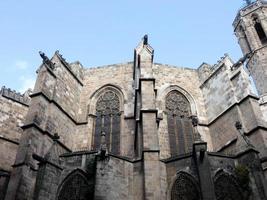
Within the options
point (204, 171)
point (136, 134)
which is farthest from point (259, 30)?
point (204, 171)

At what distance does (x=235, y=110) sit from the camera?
12.8 m

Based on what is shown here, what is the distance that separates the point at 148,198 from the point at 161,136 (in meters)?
4.21

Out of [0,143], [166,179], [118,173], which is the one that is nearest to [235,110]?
[166,179]

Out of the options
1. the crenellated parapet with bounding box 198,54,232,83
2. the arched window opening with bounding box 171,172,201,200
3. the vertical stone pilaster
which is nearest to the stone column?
the arched window opening with bounding box 171,172,201,200

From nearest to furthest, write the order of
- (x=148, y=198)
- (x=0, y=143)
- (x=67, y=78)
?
(x=148, y=198)
(x=0, y=143)
(x=67, y=78)

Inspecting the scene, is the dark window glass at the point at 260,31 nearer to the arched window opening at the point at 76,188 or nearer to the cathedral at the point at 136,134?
the cathedral at the point at 136,134

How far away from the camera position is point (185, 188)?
32.4 ft

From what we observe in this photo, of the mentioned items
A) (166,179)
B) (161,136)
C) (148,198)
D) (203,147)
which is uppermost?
(161,136)

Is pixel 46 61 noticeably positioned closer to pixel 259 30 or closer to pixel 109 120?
pixel 109 120

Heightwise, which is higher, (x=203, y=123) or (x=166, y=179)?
(x=203, y=123)

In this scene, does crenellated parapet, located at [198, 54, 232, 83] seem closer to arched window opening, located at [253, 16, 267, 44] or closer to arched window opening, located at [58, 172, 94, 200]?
arched window opening, located at [58, 172, 94, 200]

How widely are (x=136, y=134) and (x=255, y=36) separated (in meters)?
16.3

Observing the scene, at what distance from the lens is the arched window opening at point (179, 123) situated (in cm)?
1322

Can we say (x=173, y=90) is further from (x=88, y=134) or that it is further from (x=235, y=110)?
(x=88, y=134)
